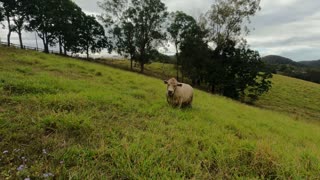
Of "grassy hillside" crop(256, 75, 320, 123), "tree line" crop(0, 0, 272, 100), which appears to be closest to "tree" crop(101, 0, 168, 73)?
"tree line" crop(0, 0, 272, 100)

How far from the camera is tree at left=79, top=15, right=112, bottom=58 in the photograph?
44.2 m

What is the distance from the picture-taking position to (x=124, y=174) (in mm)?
3646

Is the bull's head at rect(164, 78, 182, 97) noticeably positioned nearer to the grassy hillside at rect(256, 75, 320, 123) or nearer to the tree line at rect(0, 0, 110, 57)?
the grassy hillside at rect(256, 75, 320, 123)

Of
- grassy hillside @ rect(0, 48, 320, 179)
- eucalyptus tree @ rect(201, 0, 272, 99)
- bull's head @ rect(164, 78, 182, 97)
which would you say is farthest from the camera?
Answer: eucalyptus tree @ rect(201, 0, 272, 99)

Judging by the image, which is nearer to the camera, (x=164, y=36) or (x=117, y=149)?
(x=117, y=149)

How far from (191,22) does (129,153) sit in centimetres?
3887

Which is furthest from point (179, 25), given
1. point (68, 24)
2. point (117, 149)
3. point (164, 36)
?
point (117, 149)

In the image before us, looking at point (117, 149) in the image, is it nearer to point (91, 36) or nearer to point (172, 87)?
point (172, 87)

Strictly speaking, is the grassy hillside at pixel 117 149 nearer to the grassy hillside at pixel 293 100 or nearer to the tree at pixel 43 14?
the grassy hillside at pixel 293 100

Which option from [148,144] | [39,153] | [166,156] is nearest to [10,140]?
[39,153]

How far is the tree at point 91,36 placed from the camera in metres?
44.2

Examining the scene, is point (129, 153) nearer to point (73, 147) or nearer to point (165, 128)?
point (73, 147)

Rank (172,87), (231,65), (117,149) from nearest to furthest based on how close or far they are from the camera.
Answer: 1. (117,149)
2. (172,87)
3. (231,65)

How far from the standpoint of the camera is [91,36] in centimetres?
4528
